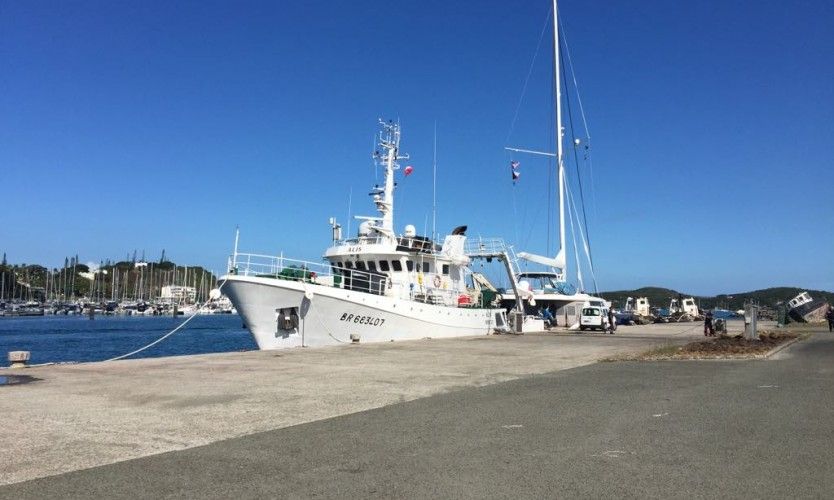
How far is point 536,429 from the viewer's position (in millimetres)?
6832

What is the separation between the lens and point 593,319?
113 feet

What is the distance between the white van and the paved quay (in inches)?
713

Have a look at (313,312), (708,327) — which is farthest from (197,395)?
(708,327)

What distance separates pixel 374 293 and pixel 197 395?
16790 mm

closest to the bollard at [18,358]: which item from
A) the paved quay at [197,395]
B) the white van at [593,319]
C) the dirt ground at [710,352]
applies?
the paved quay at [197,395]

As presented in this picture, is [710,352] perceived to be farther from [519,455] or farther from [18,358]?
[18,358]

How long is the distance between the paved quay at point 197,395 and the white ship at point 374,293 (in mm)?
4343

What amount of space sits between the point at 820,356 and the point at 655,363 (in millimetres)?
5633

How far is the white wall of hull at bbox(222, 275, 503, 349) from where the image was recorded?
20.7 m

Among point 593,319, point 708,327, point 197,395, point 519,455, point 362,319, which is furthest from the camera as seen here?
point 593,319

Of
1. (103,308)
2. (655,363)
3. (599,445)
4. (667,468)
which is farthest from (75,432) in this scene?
(103,308)

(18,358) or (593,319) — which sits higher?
(593,319)

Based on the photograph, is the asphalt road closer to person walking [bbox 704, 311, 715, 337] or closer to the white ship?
the white ship

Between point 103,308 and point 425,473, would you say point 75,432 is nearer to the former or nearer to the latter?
point 425,473
